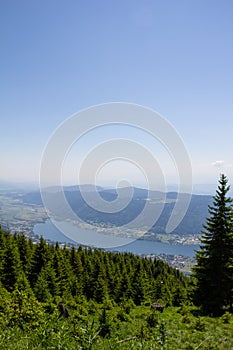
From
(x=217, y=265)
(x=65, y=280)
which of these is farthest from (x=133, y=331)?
(x=65, y=280)

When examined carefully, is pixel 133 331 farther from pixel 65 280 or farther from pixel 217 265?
pixel 65 280

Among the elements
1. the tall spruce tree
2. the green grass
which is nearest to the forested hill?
the tall spruce tree

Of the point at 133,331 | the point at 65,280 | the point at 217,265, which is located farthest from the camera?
the point at 65,280

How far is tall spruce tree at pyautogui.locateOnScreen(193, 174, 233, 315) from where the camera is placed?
20156 millimetres

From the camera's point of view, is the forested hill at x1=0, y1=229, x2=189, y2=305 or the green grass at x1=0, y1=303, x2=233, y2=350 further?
the forested hill at x1=0, y1=229, x2=189, y2=305

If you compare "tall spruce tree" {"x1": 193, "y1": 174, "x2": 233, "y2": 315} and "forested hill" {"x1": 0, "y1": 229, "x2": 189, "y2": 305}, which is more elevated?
"tall spruce tree" {"x1": 193, "y1": 174, "x2": 233, "y2": 315}

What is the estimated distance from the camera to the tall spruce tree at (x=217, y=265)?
66.1ft

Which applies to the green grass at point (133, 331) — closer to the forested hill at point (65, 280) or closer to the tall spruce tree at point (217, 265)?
the tall spruce tree at point (217, 265)

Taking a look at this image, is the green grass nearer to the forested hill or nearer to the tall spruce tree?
the tall spruce tree

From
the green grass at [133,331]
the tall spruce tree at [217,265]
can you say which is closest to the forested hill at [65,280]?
the tall spruce tree at [217,265]

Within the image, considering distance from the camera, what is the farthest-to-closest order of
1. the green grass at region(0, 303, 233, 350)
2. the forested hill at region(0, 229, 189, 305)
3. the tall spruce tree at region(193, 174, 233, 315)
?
the forested hill at region(0, 229, 189, 305) < the tall spruce tree at region(193, 174, 233, 315) < the green grass at region(0, 303, 233, 350)

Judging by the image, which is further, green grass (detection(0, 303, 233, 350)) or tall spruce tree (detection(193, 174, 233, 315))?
tall spruce tree (detection(193, 174, 233, 315))

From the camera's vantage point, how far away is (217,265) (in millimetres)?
20891

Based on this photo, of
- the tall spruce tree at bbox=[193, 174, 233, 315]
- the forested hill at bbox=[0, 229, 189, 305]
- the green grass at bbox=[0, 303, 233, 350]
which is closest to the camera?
the green grass at bbox=[0, 303, 233, 350]
